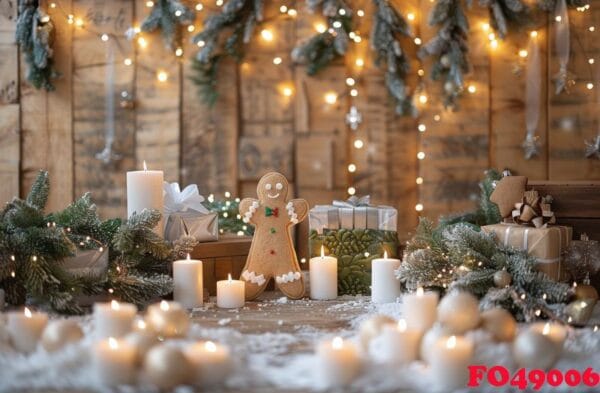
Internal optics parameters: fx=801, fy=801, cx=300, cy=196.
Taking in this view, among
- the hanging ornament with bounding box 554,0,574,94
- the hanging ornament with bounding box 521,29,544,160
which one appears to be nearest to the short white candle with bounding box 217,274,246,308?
the hanging ornament with bounding box 521,29,544,160

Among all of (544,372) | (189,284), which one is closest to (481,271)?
(544,372)

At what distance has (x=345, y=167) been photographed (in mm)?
3150

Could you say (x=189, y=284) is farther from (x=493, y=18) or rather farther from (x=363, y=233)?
(x=493, y=18)

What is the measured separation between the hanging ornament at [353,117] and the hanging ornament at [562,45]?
76 centimetres

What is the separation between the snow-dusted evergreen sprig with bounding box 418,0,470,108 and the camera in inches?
118

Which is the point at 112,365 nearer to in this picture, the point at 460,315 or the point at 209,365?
the point at 209,365

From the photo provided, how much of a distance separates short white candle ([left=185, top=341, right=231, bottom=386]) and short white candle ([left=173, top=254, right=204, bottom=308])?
2.12 feet

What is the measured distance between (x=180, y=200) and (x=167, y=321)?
0.71 metres

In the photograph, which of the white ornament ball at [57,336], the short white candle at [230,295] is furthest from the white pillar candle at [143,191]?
the white ornament ball at [57,336]

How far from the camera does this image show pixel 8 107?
325cm

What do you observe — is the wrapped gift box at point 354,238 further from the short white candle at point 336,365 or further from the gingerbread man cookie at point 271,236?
the short white candle at point 336,365

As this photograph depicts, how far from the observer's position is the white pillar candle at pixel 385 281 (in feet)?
6.08

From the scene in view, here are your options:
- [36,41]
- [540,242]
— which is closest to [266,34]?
[36,41]

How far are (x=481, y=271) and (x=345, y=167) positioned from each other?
4.96 feet
